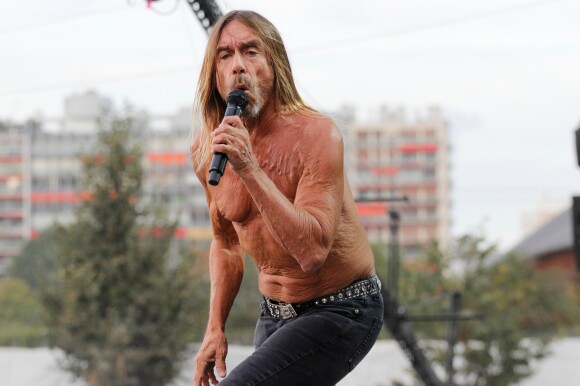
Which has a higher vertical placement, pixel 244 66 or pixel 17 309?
pixel 244 66

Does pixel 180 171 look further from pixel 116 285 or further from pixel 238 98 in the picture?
pixel 238 98

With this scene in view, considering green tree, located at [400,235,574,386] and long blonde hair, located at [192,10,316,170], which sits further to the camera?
green tree, located at [400,235,574,386]

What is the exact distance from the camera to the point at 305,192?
3.11 metres

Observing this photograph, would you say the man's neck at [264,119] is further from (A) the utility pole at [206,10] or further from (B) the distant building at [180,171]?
(B) the distant building at [180,171]

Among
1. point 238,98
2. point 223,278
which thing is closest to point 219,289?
point 223,278

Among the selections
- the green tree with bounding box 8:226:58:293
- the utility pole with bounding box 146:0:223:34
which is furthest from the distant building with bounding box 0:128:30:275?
the utility pole with bounding box 146:0:223:34

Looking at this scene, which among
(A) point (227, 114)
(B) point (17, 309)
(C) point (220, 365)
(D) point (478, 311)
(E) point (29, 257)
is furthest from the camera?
(E) point (29, 257)

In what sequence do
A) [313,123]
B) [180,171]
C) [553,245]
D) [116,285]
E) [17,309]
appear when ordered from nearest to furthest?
1. [313,123]
2. [116,285]
3. [17,309]
4. [553,245]
5. [180,171]

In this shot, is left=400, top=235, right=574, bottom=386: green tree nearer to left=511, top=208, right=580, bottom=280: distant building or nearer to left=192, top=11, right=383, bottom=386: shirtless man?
left=192, top=11, right=383, bottom=386: shirtless man

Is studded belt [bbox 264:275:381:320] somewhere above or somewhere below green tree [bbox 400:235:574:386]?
above

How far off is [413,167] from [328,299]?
127353mm

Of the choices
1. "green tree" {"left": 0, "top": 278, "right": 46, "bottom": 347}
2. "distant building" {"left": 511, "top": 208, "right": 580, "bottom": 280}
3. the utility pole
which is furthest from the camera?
"distant building" {"left": 511, "top": 208, "right": 580, "bottom": 280}

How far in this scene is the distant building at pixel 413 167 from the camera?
12738 cm

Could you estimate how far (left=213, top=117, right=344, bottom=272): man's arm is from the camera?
9.62ft
